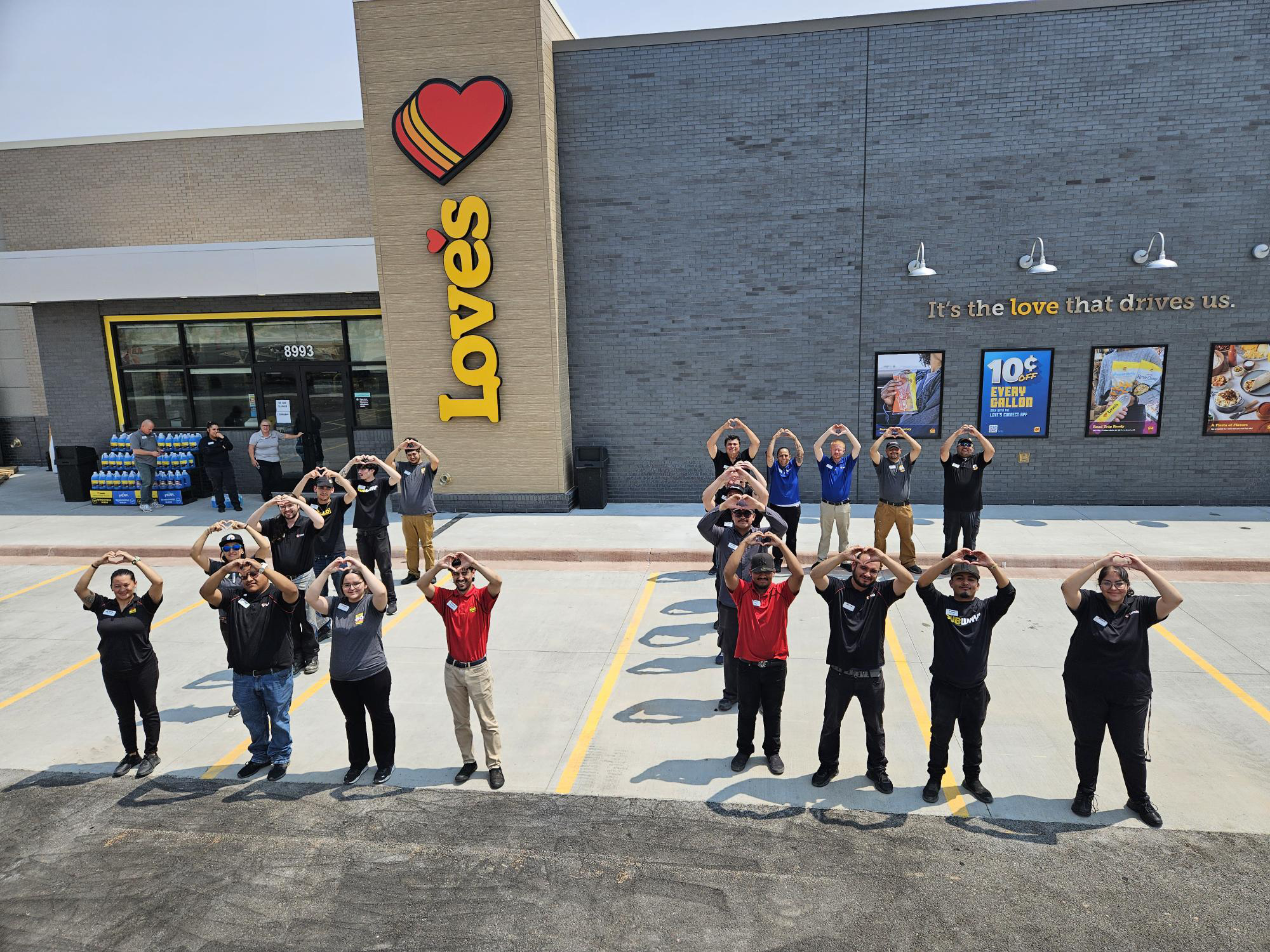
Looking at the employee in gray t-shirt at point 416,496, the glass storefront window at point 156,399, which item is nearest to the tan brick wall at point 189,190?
the glass storefront window at point 156,399

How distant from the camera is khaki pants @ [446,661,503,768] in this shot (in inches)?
253

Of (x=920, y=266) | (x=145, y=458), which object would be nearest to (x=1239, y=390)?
(x=920, y=266)

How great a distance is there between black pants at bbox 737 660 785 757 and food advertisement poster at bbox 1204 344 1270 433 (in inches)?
500

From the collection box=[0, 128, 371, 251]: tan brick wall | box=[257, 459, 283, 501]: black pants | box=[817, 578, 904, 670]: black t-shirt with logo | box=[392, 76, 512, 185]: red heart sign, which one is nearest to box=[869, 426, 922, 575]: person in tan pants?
box=[817, 578, 904, 670]: black t-shirt with logo

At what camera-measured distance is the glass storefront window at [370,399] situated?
1816 centimetres

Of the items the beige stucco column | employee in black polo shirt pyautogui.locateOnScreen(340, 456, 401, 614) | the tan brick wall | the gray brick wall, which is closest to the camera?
employee in black polo shirt pyautogui.locateOnScreen(340, 456, 401, 614)

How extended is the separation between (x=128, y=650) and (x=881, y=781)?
611 centimetres

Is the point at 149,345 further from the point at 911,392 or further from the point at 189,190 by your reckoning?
the point at 911,392

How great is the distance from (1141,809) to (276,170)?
21.4 metres

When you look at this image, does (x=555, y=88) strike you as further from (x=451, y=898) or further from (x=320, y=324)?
(x=451, y=898)

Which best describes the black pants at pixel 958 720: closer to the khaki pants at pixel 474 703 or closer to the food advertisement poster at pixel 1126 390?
the khaki pants at pixel 474 703

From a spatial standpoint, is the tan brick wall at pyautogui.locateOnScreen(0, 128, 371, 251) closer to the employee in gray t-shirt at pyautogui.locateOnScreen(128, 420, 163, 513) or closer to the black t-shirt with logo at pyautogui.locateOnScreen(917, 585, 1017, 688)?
the employee in gray t-shirt at pyautogui.locateOnScreen(128, 420, 163, 513)

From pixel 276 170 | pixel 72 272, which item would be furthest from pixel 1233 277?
pixel 72 272

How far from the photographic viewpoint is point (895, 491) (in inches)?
441
